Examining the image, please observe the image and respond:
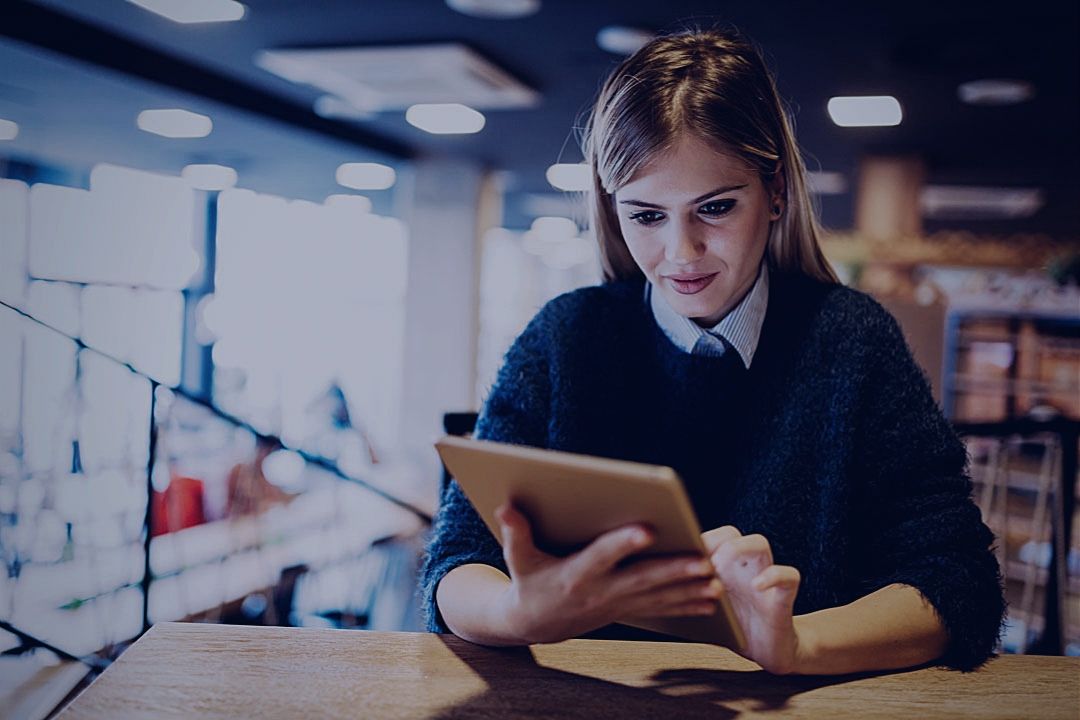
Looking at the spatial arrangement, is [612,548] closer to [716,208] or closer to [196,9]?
[716,208]

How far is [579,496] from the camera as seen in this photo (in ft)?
2.43

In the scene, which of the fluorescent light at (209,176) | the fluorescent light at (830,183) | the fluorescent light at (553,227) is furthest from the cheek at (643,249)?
the fluorescent light at (553,227)

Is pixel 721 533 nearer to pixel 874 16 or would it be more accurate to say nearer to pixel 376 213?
pixel 874 16

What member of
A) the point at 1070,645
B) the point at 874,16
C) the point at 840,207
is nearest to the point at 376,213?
the point at 840,207

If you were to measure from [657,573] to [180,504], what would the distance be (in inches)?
262

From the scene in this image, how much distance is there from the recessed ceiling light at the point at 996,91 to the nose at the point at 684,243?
15.9 feet

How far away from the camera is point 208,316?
32.5ft

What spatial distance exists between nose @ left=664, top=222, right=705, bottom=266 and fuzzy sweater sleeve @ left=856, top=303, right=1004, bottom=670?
283mm

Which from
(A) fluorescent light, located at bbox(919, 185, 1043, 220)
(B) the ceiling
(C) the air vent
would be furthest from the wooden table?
(A) fluorescent light, located at bbox(919, 185, 1043, 220)

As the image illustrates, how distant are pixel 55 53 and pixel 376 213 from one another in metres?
7.48

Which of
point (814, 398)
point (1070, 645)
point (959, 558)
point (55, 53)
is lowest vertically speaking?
point (1070, 645)

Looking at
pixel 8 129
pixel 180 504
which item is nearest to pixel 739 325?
pixel 180 504

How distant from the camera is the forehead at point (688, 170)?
115 cm

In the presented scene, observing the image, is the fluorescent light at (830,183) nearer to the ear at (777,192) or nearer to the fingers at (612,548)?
the ear at (777,192)
